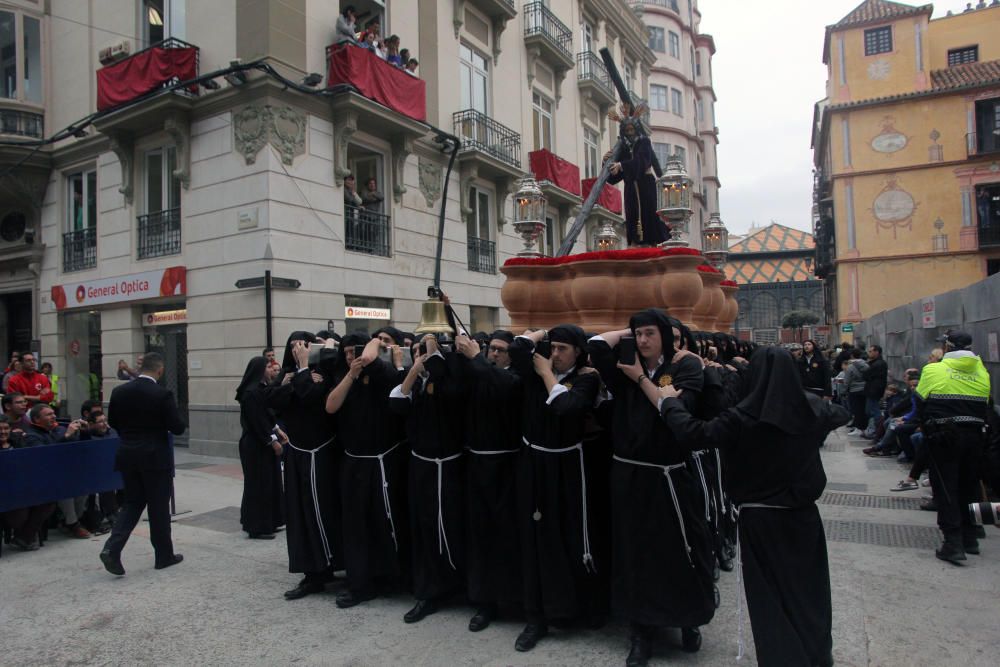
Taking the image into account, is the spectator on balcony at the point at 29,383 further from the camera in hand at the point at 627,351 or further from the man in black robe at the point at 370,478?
the camera in hand at the point at 627,351

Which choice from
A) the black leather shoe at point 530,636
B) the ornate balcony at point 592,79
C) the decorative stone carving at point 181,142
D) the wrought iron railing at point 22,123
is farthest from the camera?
the ornate balcony at point 592,79

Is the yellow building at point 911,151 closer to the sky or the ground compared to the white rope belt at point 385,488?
closer to the sky

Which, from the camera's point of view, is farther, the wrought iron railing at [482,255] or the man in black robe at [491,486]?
the wrought iron railing at [482,255]

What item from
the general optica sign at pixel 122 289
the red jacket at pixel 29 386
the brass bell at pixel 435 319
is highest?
the general optica sign at pixel 122 289

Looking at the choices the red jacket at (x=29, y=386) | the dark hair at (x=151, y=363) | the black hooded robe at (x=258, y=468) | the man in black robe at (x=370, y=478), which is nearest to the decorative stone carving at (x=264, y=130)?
the red jacket at (x=29, y=386)

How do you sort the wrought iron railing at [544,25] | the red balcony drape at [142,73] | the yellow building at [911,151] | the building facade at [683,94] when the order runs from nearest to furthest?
1. the red balcony drape at [142,73]
2. the wrought iron railing at [544,25]
3. the yellow building at [911,151]
4. the building facade at [683,94]

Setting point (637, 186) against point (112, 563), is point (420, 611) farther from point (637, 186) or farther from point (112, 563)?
point (637, 186)

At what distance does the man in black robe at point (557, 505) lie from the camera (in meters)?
4.17

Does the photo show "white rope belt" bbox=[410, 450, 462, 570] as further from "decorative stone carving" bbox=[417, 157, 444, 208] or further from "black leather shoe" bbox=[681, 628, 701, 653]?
"decorative stone carving" bbox=[417, 157, 444, 208]

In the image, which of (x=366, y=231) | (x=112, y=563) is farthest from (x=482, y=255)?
(x=112, y=563)

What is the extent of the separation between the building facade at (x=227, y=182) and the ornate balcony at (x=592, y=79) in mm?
4569

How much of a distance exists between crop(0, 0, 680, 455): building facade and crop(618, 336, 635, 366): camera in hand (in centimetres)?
696

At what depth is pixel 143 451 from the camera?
587cm

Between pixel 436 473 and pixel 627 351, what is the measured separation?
5.48 ft
